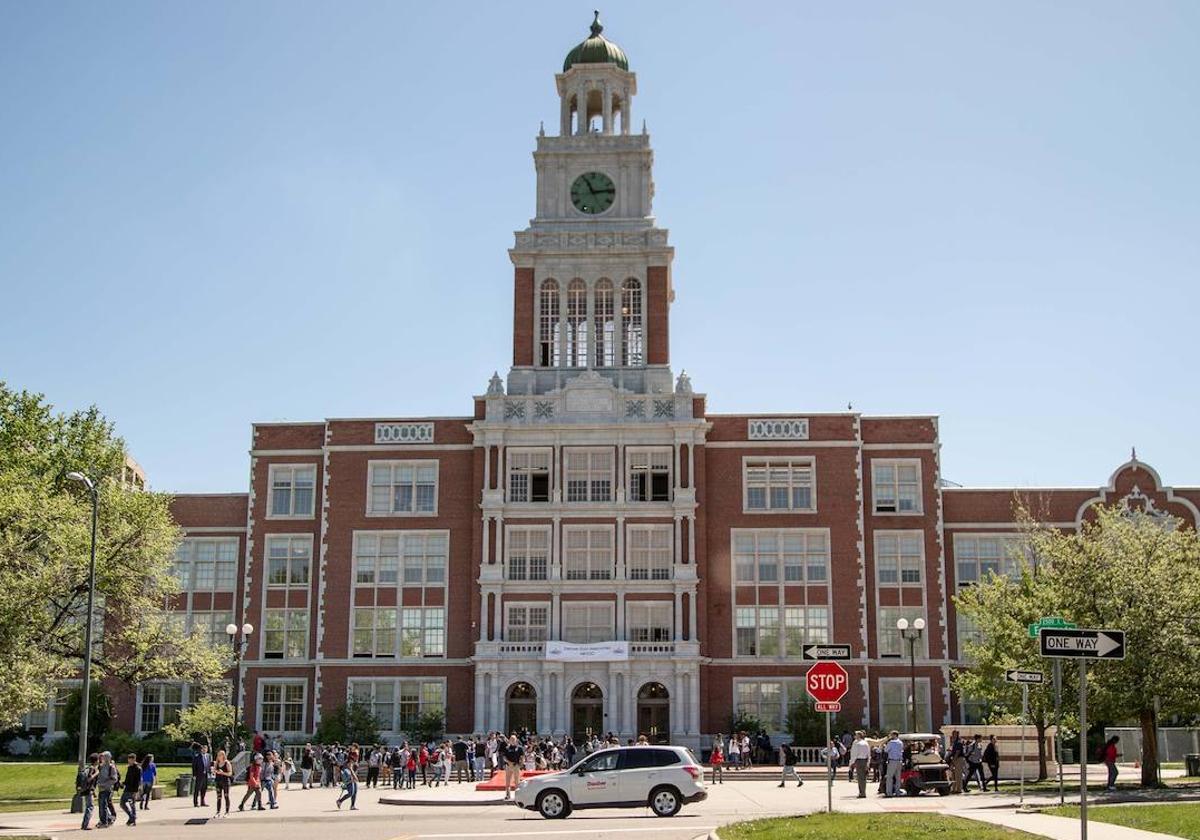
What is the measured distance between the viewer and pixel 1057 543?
1705 inches

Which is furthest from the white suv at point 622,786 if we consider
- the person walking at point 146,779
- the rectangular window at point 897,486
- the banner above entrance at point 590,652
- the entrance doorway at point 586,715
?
the rectangular window at point 897,486

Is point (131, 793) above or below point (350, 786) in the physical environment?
above

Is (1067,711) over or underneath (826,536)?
underneath

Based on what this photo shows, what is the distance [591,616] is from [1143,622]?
33592 millimetres

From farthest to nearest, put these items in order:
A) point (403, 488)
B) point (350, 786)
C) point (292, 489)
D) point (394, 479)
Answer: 1. point (292, 489)
2. point (394, 479)
3. point (403, 488)
4. point (350, 786)

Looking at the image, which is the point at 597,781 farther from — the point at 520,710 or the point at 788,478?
the point at 788,478

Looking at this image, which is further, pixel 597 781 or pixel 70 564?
pixel 70 564

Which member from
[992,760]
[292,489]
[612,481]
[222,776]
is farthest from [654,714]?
[222,776]

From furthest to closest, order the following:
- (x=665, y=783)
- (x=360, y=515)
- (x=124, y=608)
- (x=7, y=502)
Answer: (x=360, y=515), (x=124, y=608), (x=7, y=502), (x=665, y=783)

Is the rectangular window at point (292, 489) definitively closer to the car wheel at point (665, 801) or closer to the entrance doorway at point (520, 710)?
the entrance doorway at point (520, 710)

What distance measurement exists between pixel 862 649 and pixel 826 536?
5714 millimetres

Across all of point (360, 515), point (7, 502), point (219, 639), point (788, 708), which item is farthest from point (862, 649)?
point (7, 502)

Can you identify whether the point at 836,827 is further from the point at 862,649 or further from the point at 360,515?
the point at 360,515

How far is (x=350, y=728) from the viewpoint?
219 ft
